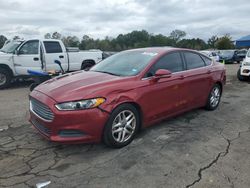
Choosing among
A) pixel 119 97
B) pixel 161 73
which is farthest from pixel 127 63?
pixel 119 97

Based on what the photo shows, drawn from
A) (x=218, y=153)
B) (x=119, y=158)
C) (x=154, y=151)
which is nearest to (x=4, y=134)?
(x=119, y=158)

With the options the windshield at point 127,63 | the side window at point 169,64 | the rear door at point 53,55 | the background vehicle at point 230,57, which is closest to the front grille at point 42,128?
the windshield at point 127,63

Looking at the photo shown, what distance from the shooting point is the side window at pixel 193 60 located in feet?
19.4

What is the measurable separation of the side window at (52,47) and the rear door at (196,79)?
22.2 feet

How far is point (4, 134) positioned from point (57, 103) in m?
1.81

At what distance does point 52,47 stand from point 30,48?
87cm

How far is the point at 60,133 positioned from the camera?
13.1 feet

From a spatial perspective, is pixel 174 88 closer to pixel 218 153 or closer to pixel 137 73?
pixel 137 73

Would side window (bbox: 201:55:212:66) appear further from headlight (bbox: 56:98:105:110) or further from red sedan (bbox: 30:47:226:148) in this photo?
headlight (bbox: 56:98:105:110)

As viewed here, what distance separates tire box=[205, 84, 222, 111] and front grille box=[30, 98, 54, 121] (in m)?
3.90

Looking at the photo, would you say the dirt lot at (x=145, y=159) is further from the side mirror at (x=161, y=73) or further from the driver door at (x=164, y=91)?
the side mirror at (x=161, y=73)

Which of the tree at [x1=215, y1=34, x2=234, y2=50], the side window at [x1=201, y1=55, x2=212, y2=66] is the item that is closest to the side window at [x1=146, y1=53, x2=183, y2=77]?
the side window at [x1=201, y1=55, x2=212, y2=66]

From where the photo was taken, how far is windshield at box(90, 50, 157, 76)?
4.89 meters

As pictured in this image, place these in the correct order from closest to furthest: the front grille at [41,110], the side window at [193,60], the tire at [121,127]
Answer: the front grille at [41,110]
the tire at [121,127]
the side window at [193,60]
